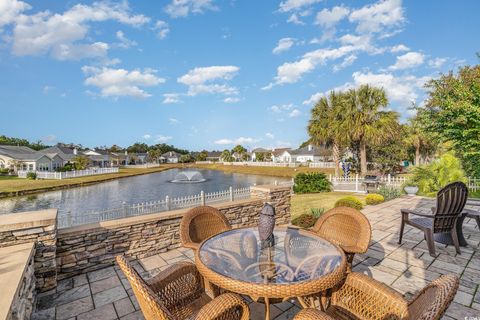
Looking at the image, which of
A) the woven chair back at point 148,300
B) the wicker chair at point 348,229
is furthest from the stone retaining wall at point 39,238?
the wicker chair at point 348,229

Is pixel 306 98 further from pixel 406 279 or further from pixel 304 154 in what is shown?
pixel 304 154

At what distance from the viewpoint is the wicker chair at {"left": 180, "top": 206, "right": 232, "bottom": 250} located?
9.00 feet

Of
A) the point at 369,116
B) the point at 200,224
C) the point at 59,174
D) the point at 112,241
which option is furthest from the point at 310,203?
the point at 59,174

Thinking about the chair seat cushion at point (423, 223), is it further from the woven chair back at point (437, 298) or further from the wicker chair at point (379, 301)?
the woven chair back at point (437, 298)

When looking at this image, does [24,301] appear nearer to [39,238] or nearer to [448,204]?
[39,238]

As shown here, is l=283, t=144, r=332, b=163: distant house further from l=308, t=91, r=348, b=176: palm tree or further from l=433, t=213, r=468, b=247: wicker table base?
l=433, t=213, r=468, b=247: wicker table base

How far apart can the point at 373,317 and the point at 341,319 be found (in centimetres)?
24

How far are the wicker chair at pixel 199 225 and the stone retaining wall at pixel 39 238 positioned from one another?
70.1 inches

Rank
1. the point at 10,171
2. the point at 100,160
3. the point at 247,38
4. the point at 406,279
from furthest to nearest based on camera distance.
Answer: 1. the point at 100,160
2. the point at 10,171
3. the point at 247,38
4. the point at 406,279

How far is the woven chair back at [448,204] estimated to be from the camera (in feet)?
11.6

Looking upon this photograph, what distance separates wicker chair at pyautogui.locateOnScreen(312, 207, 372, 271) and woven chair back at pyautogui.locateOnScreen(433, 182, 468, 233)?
1848 millimetres

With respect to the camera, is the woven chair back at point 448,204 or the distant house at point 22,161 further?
the distant house at point 22,161

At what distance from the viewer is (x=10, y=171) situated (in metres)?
30.2

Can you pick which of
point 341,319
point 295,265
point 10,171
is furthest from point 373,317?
point 10,171
